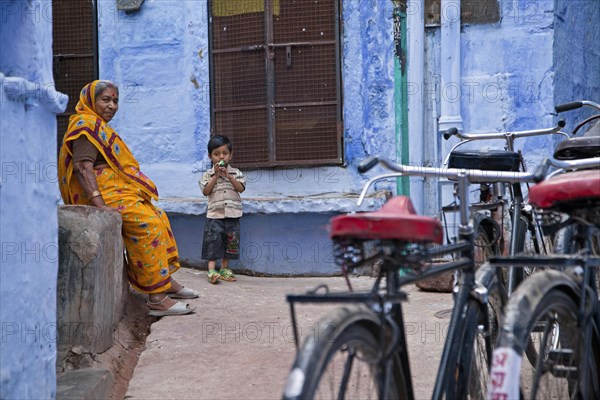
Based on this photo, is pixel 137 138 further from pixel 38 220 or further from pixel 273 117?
pixel 38 220

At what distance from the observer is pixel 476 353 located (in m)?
3.30

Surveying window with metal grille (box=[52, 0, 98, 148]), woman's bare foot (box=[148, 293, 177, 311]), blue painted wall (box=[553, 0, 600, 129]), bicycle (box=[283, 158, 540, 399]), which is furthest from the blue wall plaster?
bicycle (box=[283, 158, 540, 399])

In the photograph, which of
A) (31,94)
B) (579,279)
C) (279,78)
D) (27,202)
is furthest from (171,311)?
(579,279)

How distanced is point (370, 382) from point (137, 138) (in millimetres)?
5983

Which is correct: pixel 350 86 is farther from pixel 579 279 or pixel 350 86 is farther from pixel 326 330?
pixel 326 330

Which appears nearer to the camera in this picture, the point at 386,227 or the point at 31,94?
the point at 386,227

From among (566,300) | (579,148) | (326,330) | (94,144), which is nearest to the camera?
(326,330)

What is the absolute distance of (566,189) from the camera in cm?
284

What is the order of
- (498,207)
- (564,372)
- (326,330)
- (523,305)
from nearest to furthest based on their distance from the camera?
1. (326,330)
2. (523,305)
3. (564,372)
4. (498,207)

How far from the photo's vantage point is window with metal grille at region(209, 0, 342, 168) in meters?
7.72

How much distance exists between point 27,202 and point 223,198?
3.61m

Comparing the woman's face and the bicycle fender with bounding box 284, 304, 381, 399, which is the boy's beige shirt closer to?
the woman's face

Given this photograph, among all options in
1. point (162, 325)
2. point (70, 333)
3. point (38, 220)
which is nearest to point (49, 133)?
point (38, 220)

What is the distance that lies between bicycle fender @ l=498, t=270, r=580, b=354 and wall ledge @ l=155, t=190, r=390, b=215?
15.4 ft
